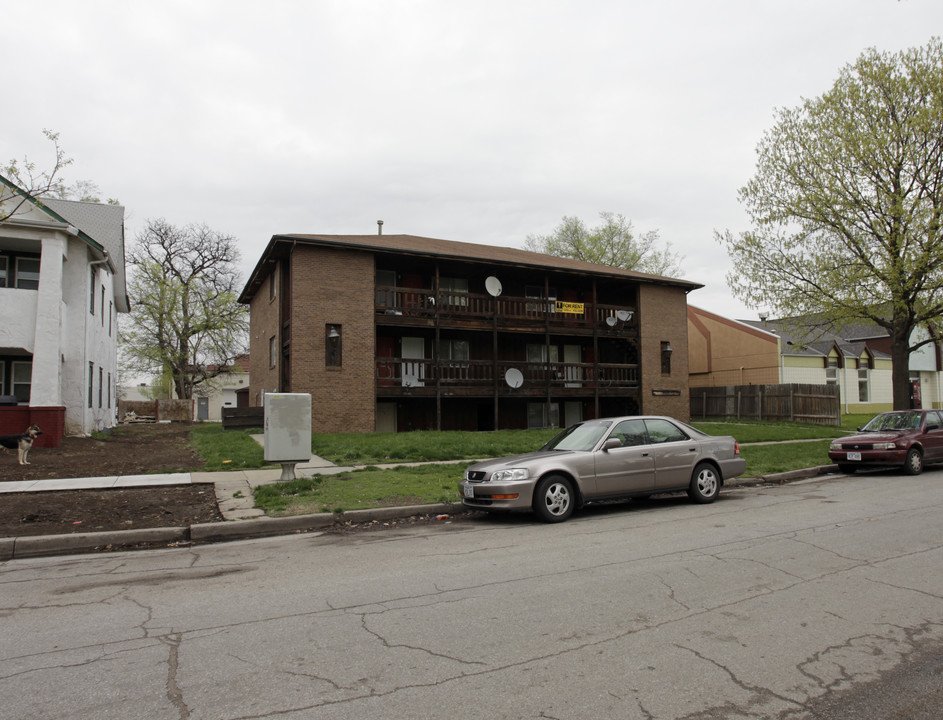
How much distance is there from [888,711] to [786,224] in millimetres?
19308

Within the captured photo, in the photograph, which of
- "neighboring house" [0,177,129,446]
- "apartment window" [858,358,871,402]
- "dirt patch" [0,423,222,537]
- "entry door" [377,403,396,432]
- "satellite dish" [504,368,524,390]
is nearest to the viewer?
"dirt patch" [0,423,222,537]

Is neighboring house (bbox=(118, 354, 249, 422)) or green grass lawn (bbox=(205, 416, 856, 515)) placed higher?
neighboring house (bbox=(118, 354, 249, 422))

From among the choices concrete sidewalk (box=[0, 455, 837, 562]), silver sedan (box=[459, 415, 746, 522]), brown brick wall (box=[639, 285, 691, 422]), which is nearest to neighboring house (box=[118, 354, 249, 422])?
brown brick wall (box=[639, 285, 691, 422])

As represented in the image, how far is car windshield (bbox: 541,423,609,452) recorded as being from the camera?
9398mm

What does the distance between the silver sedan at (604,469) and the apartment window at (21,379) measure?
1638 cm

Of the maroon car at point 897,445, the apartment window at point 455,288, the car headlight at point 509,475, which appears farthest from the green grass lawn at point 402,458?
the apartment window at point 455,288

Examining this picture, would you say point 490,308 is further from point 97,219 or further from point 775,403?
point 97,219

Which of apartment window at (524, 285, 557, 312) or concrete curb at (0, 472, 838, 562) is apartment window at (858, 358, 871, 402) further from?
concrete curb at (0, 472, 838, 562)

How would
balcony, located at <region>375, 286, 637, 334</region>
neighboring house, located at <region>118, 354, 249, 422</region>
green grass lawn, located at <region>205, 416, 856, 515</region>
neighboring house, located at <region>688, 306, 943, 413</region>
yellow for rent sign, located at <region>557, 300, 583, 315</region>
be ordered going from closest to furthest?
green grass lawn, located at <region>205, 416, 856, 515</region> < balcony, located at <region>375, 286, 637, 334</region> < yellow for rent sign, located at <region>557, 300, 583, 315</region> < neighboring house, located at <region>688, 306, 943, 413</region> < neighboring house, located at <region>118, 354, 249, 422</region>

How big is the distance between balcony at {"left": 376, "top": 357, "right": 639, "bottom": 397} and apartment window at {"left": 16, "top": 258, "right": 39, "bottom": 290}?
10167 mm

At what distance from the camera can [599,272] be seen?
25.4 metres

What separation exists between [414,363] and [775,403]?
16912mm

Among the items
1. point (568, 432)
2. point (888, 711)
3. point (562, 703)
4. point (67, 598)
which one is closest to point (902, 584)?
point (888, 711)

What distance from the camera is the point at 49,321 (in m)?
17.0
